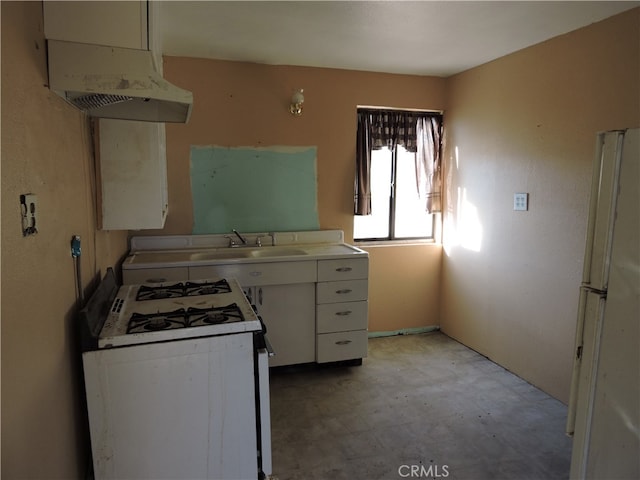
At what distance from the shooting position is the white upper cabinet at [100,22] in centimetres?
121

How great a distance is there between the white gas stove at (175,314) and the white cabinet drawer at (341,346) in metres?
1.13

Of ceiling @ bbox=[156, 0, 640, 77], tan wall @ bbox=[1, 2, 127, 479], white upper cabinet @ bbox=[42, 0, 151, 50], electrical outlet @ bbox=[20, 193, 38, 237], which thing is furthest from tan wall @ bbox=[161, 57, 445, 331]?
electrical outlet @ bbox=[20, 193, 38, 237]

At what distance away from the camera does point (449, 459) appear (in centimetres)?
213

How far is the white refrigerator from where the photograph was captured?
141 cm

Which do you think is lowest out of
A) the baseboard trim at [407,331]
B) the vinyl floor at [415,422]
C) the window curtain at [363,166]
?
the vinyl floor at [415,422]

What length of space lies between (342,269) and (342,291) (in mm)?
161

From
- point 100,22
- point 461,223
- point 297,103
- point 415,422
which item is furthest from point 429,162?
point 100,22

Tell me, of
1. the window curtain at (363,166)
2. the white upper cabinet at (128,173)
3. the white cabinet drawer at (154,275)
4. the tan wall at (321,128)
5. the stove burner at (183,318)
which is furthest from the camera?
the window curtain at (363,166)

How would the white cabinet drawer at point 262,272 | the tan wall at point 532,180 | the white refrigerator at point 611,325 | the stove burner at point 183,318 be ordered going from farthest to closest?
the white cabinet drawer at point 262,272, the tan wall at point 532,180, the stove burner at point 183,318, the white refrigerator at point 611,325

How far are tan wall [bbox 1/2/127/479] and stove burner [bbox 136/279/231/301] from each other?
521mm

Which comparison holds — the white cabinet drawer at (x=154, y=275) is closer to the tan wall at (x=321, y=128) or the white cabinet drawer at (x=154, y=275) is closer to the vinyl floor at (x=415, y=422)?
the tan wall at (x=321, y=128)

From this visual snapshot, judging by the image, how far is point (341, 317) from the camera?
3.06 meters

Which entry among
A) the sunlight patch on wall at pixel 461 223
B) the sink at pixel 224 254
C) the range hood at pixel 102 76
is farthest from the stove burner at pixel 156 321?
the sunlight patch on wall at pixel 461 223

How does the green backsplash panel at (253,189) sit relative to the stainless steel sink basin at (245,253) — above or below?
above
